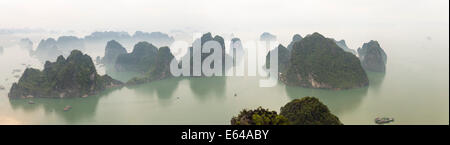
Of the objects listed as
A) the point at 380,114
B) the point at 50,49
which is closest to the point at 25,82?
the point at 380,114

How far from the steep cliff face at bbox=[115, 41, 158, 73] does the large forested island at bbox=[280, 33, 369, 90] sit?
17495 millimetres

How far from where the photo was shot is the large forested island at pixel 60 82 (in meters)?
22.2

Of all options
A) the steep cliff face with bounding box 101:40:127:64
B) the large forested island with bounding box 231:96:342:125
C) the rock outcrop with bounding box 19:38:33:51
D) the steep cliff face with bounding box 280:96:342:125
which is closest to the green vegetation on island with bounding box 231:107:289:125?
the large forested island with bounding box 231:96:342:125

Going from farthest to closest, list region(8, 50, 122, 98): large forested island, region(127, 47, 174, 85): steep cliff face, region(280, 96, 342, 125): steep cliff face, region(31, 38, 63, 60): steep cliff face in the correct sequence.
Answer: region(31, 38, 63, 60): steep cliff face → region(127, 47, 174, 85): steep cliff face → region(8, 50, 122, 98): large forested island → region(280, 96, 342, 125): steep cliff face

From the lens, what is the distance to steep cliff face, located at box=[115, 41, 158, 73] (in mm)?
33656

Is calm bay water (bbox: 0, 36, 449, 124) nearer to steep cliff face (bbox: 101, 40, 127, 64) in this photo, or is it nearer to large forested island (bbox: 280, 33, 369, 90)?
large forested island (bbox: 280, 33, 369, 90)

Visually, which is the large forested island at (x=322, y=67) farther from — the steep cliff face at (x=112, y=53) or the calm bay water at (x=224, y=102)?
the steep cliff face at (x=112, y=53)

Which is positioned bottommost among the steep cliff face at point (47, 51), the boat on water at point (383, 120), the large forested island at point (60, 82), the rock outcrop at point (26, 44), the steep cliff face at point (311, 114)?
the boat on water at point (383, 120)

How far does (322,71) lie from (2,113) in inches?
1017

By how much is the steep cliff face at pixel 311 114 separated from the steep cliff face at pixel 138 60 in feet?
77.3

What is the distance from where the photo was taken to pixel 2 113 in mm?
19375

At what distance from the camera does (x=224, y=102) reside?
21.1m

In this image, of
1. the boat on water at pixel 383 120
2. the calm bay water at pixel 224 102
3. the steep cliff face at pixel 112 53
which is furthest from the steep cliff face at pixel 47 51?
the boat on water at pixel 383 120
